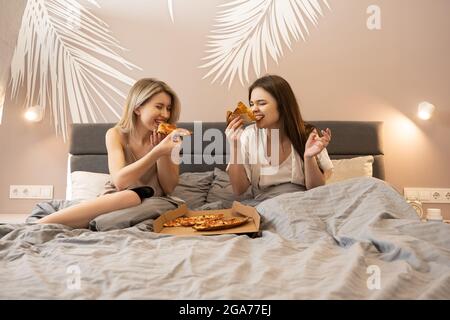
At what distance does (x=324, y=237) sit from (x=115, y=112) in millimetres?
1629

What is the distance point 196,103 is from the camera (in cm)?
222

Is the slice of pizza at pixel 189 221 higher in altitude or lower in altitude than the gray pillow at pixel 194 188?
lower

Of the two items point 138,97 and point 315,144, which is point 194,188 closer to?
point 138,97

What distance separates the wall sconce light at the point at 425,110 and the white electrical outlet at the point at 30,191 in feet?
7.42

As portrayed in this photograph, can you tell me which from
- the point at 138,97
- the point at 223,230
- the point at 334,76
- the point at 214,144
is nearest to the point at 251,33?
the point at 334,76

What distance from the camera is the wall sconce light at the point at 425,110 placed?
6.68ft

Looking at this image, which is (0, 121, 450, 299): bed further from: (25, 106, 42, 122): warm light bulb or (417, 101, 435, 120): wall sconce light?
(25, 106, 42, 122): warm light bulb

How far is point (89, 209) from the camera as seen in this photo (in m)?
1.17

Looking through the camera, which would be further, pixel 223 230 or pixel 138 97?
pixel 138 97

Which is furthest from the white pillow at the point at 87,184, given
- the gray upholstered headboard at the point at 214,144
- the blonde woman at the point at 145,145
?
the blonde woman at the point at 145,145

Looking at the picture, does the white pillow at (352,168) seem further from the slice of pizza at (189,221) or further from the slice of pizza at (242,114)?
the slice of pizza at (189,221)

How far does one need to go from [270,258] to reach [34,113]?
1.90 meters
